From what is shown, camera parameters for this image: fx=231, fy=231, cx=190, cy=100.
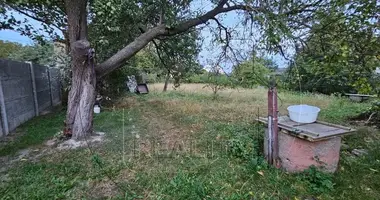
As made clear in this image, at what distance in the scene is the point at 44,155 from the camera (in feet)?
9.88

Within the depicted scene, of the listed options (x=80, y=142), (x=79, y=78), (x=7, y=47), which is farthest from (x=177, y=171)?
(x=7, y=47)

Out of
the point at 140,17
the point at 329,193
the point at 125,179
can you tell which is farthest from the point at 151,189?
the point at 140,17

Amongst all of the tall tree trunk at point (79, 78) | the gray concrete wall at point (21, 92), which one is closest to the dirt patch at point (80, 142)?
the tall tree trunk at point (79, 78)

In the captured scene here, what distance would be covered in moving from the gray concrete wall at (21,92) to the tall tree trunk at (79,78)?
1381mm

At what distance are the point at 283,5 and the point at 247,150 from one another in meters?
2.10

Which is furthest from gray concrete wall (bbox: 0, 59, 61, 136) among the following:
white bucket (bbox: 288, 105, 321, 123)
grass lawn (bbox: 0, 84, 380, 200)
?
white bucket (bbox: 288, 105, 321, 123)

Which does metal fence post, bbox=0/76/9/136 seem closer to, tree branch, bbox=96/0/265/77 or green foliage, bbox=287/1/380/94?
tree branch, bbox=96/0/265/77

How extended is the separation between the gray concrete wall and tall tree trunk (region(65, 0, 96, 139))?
4.53 ft

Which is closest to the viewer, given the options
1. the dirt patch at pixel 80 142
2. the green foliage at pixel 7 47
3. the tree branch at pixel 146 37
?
the dirt patch at pixel 80 142

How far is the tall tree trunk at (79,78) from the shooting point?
339 centimetres

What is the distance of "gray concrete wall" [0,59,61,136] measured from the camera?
3984 mm

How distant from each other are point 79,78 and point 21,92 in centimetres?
212

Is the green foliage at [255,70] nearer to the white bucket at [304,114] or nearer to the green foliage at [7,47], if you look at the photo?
the white bucket at [304,114]

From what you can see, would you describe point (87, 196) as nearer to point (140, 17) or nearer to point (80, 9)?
point (80, 9)
